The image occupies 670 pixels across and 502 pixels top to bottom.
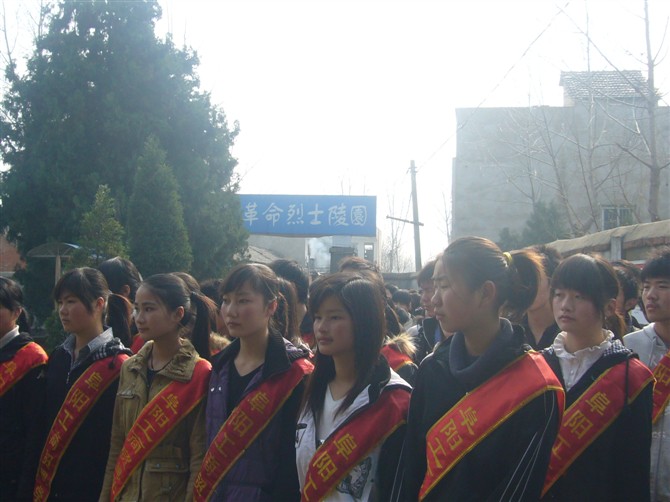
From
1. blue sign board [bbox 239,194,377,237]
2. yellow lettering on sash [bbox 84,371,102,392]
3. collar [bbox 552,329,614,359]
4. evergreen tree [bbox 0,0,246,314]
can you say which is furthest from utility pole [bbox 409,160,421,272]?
collar [bbox 552,329,614,359]

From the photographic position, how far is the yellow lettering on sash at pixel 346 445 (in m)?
2.72

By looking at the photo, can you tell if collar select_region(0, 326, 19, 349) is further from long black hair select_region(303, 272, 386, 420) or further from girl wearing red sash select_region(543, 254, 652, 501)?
girl wearing red sash select_region(543, 254, 652, 501)

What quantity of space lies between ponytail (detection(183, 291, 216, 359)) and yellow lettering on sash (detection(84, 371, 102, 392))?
48cm

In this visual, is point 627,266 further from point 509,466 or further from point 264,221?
point 264,221

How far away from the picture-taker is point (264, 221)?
18438 millimetres

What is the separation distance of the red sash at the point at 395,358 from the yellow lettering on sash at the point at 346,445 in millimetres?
903

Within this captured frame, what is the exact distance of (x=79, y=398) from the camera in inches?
145

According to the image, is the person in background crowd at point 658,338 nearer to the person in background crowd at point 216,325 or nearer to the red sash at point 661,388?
the red sash at point 661,388

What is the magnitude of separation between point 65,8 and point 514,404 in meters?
14.6

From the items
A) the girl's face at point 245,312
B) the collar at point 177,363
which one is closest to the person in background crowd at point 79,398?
the collar at point 177,363

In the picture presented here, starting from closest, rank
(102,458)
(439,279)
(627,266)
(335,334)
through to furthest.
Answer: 1. (439,279)
2. (335,334)
3. (102,458)
4. (627,266)

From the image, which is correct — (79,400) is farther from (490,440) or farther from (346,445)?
(490,440)

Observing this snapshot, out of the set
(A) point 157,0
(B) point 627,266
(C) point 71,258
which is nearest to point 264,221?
(A) point 157,0

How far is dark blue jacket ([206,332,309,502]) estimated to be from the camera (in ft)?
10.2
